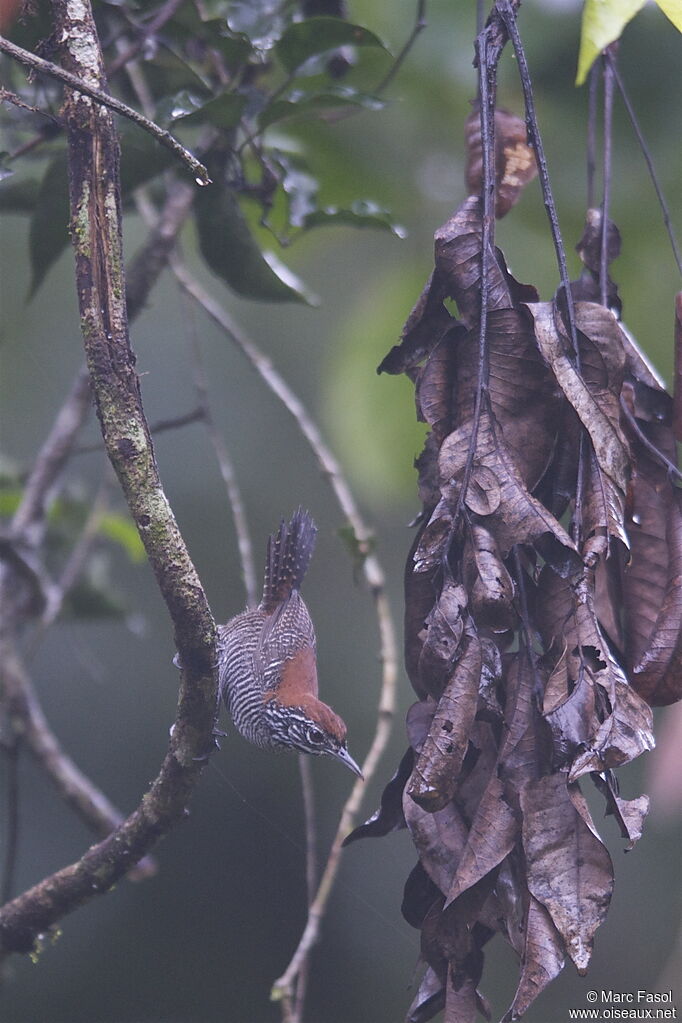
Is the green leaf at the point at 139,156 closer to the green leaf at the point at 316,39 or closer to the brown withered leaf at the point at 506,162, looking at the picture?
the green leaf at the point at 316,39

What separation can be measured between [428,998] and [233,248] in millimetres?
1236

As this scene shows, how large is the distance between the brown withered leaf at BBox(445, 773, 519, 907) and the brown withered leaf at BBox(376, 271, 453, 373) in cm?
56

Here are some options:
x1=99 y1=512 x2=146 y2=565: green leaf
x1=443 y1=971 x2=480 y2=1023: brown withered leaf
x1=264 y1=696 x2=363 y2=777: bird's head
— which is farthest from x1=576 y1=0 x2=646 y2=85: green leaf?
x1=99 y1=512 x2=146 y2=565: green leaf

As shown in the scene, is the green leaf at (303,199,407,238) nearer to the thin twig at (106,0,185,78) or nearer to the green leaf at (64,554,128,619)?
the thin twig at (106,0,185,78)

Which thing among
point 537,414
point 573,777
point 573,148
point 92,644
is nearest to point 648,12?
point 573,148

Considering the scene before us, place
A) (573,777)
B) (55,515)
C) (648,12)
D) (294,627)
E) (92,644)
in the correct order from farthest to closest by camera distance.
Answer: (92,644), (55,515), (648,12), (294,627), (573,777)

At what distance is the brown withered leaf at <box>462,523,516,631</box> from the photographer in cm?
117

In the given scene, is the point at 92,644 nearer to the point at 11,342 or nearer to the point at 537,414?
the point at 11,342

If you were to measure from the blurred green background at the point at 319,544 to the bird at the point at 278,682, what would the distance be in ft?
0.38

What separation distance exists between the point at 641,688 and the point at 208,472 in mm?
3605

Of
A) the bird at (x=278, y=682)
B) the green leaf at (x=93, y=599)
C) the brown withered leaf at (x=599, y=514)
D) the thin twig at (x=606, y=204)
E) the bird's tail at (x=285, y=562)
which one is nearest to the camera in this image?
the brown withered leaf at (x=599, y=514)

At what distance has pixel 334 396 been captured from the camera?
301 cm

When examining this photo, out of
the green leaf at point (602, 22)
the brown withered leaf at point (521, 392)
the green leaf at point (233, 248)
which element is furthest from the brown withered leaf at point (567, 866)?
the green leaf at point (233, 248)

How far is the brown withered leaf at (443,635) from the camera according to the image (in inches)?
47.2
